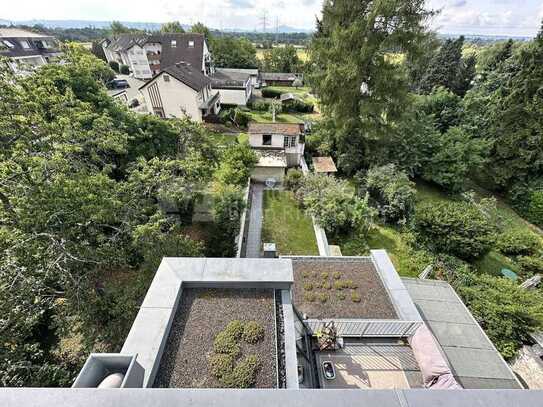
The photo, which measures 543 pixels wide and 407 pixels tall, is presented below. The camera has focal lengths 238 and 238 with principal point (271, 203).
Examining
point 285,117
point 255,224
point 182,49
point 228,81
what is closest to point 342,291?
point 255,224

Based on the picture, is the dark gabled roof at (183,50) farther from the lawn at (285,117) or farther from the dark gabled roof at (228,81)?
the lawn at (285,117)

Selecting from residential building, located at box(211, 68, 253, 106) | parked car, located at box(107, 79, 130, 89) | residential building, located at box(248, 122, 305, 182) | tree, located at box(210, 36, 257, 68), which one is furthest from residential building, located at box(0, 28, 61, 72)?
residential building, located at box(248, 122, 305, 182)

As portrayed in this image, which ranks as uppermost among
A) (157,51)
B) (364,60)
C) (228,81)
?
(364,60)

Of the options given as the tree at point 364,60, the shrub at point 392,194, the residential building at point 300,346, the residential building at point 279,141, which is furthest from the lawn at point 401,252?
the residential building at point 279,141

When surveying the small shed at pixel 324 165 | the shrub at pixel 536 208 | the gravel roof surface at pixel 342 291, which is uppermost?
the gravel roof surface at pixel 342 291

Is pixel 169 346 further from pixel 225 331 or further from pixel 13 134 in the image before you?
pixel 13 134

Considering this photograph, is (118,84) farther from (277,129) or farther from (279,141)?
(279,141)

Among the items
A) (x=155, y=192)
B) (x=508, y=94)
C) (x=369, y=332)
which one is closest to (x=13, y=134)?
(x=155, y=192)
